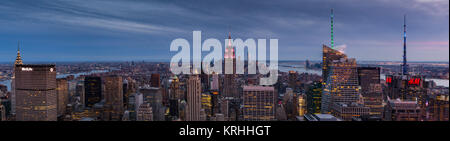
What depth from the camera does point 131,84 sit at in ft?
83.8

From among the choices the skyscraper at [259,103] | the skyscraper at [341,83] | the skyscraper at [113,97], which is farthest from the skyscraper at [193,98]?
the skyscraper at [341,83]

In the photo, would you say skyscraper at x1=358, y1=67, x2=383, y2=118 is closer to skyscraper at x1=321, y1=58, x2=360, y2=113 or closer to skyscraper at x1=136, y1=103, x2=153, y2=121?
skyscraper at x1=321, y1=58, x2=360, y2=113

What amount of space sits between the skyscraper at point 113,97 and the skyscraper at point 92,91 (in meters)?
0.86

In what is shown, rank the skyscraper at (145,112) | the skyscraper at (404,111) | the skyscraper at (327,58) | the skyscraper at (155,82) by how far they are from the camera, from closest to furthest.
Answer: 1. the skyscraper at (404,111)
2. the skyscraper at (155,82)
3. the skyscraper at (145,112)
4. the skyscraper at (327,58)

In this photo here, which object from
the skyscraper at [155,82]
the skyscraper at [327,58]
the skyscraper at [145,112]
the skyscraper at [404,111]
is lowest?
the skyscraper at [145,112]

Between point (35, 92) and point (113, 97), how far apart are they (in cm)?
813

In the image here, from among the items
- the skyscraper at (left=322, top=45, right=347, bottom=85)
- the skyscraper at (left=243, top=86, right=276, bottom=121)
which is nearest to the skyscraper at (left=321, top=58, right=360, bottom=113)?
the skyscraper at (left=322, top=45, right=347, bottom=85)

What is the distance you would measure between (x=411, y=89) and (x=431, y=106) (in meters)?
5.34

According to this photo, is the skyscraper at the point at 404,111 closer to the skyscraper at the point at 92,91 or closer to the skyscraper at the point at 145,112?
the skyscraper at the point at 145,112

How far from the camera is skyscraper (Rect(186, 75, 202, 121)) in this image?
25219mm

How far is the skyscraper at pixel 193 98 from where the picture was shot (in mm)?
25219

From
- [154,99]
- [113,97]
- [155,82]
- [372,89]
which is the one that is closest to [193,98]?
[154,99]

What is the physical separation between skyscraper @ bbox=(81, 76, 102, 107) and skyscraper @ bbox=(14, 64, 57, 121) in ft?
19.5

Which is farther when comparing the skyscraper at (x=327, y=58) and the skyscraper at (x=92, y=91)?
the skyscraper at (x=92, y=91)
